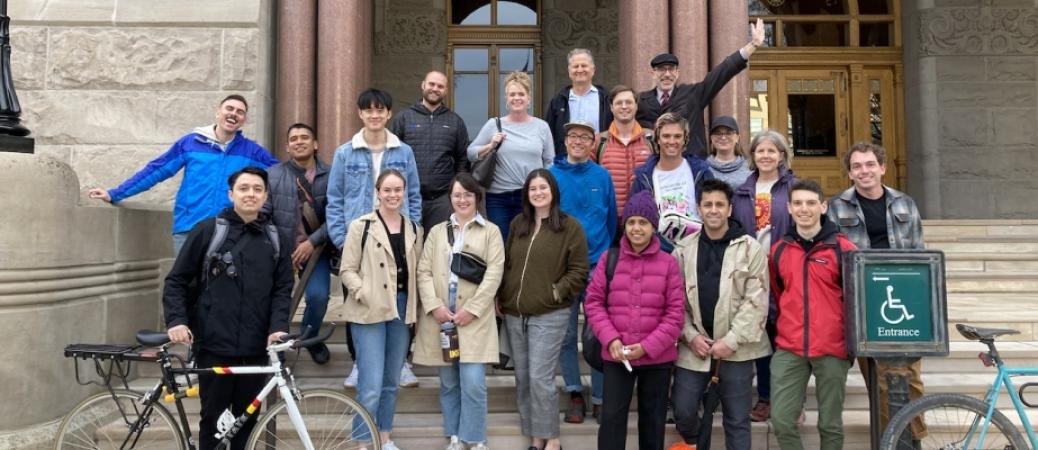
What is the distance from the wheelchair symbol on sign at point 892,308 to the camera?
3439mm

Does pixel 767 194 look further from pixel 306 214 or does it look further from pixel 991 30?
pixel 991 30

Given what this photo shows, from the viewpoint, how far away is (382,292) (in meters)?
3.93

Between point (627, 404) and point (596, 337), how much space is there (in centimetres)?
41

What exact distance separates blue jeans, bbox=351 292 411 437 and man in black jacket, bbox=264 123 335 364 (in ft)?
2.18

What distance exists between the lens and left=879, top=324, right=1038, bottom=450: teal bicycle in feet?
11.5

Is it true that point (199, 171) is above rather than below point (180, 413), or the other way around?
above

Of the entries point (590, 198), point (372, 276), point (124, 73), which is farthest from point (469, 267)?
point (124, 73)

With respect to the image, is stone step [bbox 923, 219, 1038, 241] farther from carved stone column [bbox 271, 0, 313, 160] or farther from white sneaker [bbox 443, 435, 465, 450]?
carved stone column [bbox 271, 0, 313, 160]

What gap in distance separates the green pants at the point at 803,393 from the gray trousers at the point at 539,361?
4.02ft

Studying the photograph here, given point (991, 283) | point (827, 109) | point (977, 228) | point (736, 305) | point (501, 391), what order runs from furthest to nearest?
point (827, 109) → point (977, 228) → point (991, 283) → point (501, 391) → point (736, 305)

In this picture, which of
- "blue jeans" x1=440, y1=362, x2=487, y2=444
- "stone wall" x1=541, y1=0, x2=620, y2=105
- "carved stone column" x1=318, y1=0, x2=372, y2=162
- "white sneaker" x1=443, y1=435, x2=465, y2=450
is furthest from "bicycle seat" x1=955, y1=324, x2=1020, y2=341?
"stone wall" x1=541, y1=0, x2=620, y2=105

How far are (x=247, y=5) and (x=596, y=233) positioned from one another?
177 inches

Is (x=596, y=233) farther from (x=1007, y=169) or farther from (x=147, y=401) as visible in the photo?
(x=1007, y=169)

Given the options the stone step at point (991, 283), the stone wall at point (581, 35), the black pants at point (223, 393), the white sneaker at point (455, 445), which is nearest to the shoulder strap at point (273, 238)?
the black pants at point (223, 393)
